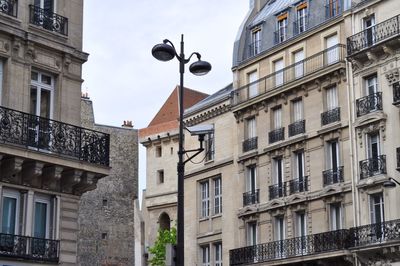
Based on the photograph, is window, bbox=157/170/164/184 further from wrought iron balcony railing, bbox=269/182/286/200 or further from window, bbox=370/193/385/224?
window, bbox=370/193/385/224

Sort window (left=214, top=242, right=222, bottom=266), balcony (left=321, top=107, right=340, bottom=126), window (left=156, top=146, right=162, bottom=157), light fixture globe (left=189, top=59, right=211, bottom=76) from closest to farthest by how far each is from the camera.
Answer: light fixture globe (left=189, top=59, right=211, bottom=76) < balcony (left=321, top=107, right=340, bottom=126) < window (left=214, top=242, right=222, bottom=266) < window (left=156, top=146, right=162, bottom=157)

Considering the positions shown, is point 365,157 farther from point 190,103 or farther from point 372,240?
point 190,103

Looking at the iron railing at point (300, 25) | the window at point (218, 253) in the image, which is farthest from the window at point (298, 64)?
the window at point (218, 253)

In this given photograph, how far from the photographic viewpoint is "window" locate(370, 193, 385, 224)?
30.5 metres

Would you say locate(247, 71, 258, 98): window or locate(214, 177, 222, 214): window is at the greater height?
locate(247, 71, 258, 98): window

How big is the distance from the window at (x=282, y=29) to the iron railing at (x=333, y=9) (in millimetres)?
2672

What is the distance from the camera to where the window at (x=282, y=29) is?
36969 millimetres

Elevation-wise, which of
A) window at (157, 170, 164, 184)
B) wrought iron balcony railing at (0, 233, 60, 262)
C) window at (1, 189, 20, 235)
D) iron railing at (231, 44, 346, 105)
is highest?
iron railing at (231, 44, 346, 105)

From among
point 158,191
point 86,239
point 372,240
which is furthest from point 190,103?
point 372,240

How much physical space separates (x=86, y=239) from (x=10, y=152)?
96.3ft

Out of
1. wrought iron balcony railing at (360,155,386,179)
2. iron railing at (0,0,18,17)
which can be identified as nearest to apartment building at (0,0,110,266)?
iron railing at (0,0,18,17)

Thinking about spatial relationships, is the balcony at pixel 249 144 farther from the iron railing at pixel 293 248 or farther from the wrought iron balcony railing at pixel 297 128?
the iron railing at pixel 293 248

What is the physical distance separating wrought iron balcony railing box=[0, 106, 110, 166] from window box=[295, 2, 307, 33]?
1757cm

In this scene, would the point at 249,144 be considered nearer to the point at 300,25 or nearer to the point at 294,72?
the point at 294,72
